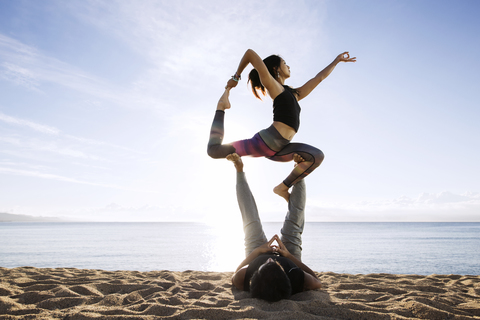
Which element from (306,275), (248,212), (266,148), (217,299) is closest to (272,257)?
(306,275)

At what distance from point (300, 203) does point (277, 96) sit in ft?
4.47

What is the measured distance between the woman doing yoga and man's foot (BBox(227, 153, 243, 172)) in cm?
4

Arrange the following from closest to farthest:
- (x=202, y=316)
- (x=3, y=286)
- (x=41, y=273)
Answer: (x=202, y=316)
(x=3, y=286)
(x=41, y=273)

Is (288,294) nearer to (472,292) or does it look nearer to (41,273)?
(472,292)

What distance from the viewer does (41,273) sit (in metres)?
4.40

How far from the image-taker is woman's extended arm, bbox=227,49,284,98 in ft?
10.7

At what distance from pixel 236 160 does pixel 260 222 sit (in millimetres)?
830

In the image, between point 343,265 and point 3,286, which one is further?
point 343,265

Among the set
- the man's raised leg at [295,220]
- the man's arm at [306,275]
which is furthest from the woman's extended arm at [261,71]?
the man's arm at [306,275]

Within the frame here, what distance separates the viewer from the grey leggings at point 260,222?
364 centimetres

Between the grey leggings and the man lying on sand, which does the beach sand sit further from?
the grey leggings

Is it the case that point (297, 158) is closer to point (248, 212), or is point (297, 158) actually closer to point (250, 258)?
point (248, 212)

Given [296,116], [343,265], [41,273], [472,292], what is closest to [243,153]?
[296,116]

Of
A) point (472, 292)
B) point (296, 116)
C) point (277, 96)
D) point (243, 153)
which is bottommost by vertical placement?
point (472, 292)
